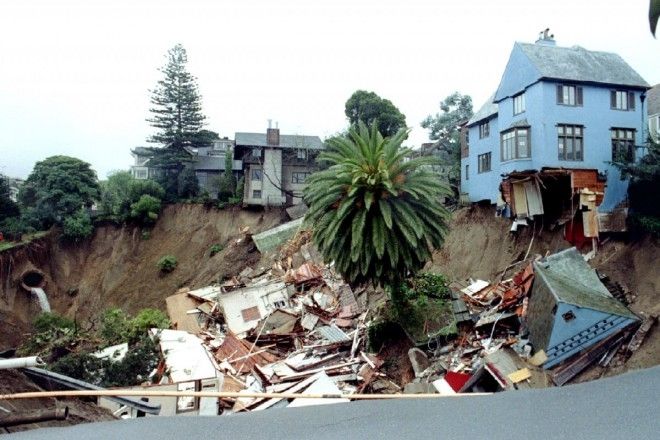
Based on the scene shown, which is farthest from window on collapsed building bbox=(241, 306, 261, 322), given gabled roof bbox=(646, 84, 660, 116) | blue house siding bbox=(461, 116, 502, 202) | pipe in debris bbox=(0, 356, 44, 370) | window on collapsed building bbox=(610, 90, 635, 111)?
gabled roof bbox=(646, 84, 660, 116)

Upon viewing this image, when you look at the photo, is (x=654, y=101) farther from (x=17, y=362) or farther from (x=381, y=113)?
(x=17, y=362)

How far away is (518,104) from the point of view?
22.3 meters

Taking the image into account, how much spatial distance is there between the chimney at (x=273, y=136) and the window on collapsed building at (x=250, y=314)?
1892 centimetres

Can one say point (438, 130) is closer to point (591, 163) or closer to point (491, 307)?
point (591, 163)

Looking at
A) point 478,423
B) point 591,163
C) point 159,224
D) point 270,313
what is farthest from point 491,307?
point 159,224

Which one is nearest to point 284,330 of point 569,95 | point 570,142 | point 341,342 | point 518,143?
point 341,342

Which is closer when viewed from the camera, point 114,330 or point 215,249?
point 114,330

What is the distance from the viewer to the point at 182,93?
42688 millimetres

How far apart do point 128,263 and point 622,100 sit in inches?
1407

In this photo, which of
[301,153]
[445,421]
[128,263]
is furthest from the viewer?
[301,153]

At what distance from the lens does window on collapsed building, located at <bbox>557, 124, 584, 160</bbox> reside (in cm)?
2039

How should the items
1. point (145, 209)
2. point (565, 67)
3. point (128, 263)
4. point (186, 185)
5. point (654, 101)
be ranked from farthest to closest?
point (186, 185) < point (145, 209) < point (128, 263) < point (654, 101) < point (565, 67)

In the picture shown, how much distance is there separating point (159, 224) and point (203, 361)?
2482 centimetres

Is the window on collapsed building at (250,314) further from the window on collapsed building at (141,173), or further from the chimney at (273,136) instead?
the window on collapsed building at (141,173)
